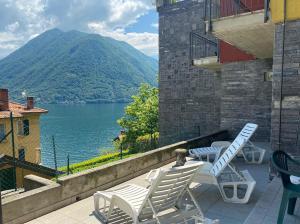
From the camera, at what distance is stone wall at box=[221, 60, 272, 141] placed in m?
9.90

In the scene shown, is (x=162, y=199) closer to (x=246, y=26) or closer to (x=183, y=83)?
(x=246, y=26)

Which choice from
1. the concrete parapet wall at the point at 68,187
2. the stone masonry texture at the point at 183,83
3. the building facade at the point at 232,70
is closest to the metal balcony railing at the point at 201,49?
the building facade at the point at 232,70

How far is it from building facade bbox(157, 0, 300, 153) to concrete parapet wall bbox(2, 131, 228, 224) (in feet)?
9.01

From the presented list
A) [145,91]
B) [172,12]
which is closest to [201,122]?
[172,12]

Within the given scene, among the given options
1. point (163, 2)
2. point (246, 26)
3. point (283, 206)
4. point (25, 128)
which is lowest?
point (25, 128)

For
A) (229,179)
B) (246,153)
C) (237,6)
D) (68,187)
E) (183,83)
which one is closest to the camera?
(68,187)

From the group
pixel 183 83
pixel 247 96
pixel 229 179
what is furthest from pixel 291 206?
pixel 183 83

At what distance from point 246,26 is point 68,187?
4707 millimetres

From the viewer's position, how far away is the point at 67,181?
4641 mm

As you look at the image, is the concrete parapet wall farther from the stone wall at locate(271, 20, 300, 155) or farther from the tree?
the tree

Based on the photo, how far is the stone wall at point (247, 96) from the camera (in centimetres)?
990

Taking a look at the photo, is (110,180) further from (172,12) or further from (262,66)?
(172,12)

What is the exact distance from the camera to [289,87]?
5.26 metres

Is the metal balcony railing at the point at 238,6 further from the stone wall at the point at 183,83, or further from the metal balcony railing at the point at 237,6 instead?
the stone wall at the point at 183,83
